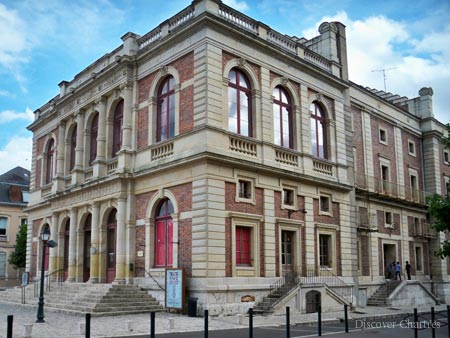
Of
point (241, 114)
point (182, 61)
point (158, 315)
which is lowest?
point (158, 315)

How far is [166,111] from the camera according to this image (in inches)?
915

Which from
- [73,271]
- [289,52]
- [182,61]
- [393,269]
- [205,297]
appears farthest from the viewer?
[393,269]

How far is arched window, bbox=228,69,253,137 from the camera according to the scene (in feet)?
72.7

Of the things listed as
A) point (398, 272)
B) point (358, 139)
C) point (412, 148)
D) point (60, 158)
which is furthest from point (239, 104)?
point (412, 148)

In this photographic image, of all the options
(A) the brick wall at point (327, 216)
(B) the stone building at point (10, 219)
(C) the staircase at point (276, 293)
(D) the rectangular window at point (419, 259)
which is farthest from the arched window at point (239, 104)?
(B) the stone building at point (10, 219)

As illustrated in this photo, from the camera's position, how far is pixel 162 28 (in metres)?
23.8

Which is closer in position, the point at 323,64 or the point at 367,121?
the point at 323,64

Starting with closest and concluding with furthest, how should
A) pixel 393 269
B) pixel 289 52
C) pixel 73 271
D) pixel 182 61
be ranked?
pixel 182 61, pixel 289 52, pixel 73 271, pixel 393 269

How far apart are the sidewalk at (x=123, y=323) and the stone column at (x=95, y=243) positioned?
339 cm

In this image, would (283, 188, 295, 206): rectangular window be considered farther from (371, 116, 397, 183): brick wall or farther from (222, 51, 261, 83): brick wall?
(371, 116, 397, 183): brick wall

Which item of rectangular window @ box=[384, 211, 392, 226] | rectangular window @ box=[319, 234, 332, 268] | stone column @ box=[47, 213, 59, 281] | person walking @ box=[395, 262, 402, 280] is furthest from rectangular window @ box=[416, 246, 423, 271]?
stone column @ box=[47, 213, 59, 281]

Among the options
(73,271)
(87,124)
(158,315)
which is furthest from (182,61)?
(73,271)

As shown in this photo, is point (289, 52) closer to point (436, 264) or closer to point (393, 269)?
point (393, 269)

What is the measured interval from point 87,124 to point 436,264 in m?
24.2
